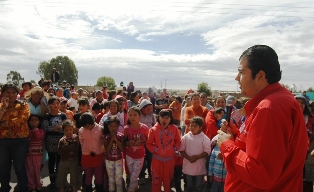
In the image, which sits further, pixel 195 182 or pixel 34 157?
pixel 34 157

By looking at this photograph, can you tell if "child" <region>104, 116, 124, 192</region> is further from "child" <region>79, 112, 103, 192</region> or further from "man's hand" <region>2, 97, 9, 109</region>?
"man's hand" <region>2, 97, 9, 109</region>

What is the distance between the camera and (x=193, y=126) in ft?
14.6

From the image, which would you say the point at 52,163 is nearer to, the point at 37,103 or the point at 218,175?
the point at 37,103

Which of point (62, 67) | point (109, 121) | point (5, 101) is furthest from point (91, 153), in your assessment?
point (62, 67)

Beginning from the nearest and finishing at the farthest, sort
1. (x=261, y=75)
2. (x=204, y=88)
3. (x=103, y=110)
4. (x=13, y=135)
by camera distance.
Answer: (x=261, y=75) < (x=13, y=135) < (x=103, y=110) < (x=204, y=88)

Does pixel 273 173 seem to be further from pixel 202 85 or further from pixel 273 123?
pixel 202 85

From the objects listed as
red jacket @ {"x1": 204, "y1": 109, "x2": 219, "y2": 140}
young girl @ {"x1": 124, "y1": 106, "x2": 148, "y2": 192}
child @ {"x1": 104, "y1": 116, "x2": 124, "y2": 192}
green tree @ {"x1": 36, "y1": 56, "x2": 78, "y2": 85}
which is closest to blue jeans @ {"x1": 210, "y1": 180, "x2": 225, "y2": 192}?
red jacket @ {"x1": 204, "y1": 109, "x2": 219, "y2": 140}

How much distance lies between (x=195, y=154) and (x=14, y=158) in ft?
10.3

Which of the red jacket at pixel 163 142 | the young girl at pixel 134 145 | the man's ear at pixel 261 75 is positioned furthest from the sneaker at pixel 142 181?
the man's ear at pixel 261 75

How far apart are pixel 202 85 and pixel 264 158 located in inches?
2237

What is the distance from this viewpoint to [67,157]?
442 centimetres

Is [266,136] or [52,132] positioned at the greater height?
[266,136]

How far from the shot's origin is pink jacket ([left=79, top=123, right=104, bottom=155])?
4566mm

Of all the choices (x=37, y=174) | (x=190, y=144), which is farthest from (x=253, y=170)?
(x=37, y=174)
